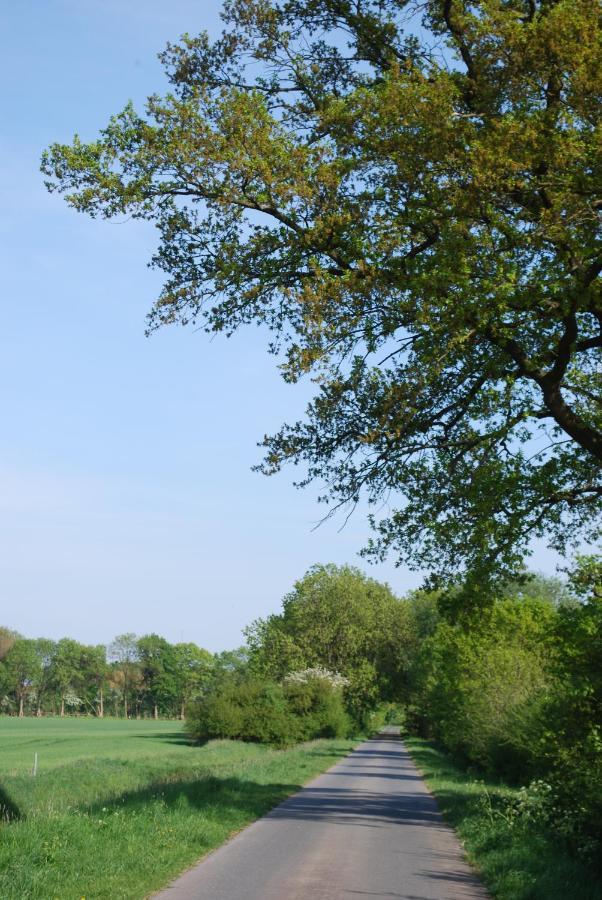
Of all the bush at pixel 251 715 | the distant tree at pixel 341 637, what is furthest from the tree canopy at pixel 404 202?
the distant tree at pixel 341 637

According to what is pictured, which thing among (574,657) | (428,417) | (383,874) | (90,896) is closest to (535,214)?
(428,417)

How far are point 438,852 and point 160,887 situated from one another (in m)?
Result: 5.51

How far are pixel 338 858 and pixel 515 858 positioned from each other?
2495mm

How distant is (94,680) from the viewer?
7013 inches

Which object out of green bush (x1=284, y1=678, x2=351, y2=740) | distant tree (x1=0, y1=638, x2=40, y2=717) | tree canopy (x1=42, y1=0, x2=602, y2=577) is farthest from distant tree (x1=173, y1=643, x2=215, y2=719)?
tree canopy (x1=42, y1=0, x2=602, y2=577)

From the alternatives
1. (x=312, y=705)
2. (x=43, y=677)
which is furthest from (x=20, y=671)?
(x=312, y=705)

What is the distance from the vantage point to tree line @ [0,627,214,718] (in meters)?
166

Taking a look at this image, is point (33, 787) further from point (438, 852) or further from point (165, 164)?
point (165, 164)

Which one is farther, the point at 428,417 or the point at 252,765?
the point at 252,765

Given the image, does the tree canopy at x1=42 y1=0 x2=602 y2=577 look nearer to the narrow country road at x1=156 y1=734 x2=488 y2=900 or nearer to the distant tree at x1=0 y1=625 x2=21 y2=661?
the narrow country road at x1=156 y1=734 x2=488 y2=900

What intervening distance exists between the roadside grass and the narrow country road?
0.29 m

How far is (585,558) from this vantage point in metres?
13.1

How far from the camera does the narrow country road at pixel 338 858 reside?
10258mm

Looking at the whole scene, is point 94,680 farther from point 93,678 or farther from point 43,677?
point 43,677
